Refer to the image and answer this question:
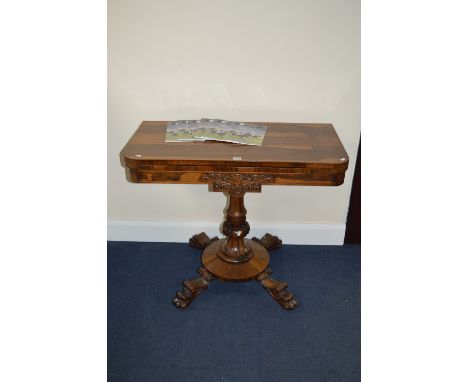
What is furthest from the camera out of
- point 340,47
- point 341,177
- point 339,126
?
point 339,126

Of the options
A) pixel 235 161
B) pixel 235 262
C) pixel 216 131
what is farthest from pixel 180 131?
pixel 235 262

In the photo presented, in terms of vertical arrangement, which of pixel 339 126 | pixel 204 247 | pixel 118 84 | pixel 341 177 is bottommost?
pixel 204 247

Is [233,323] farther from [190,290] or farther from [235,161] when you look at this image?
[235,161]

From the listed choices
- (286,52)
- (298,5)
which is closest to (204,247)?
(286,52)

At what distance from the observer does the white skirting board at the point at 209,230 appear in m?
2.58

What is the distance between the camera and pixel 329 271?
239 cm

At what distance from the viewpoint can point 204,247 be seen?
8.34ft

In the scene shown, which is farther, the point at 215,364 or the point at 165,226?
the point at 165,226

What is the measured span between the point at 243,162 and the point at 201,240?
0.96 metres

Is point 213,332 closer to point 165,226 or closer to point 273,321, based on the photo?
point 273,321

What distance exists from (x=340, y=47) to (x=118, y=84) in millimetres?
1203

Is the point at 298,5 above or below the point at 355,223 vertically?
above

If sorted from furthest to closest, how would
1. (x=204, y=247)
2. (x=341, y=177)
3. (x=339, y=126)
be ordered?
(x=204, y=247) → (x=339, y=126) → (x=341, y=177)

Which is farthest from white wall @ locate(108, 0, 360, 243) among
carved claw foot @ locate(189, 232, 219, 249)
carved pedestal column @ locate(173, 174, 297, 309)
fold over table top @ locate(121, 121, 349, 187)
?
carved claw foot @ locate(189, 232, 219, 249)
